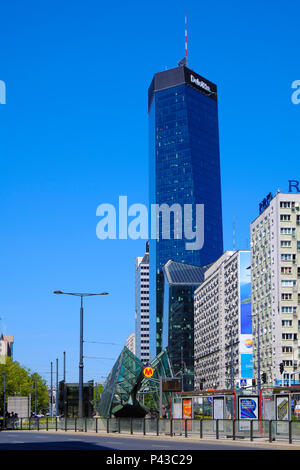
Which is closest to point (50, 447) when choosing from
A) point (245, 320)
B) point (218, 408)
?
point (218, 408)

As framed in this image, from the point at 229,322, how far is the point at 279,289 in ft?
110

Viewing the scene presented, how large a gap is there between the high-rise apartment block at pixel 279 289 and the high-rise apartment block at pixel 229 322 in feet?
25.3

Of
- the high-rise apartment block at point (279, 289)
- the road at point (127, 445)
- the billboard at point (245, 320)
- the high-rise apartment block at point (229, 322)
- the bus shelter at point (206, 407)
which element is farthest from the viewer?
the high-rise apartment block at point (229, 322)

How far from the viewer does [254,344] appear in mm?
154125

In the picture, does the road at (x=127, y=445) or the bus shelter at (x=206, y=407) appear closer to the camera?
the road at (x=127, y=445)

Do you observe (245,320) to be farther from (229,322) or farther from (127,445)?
(127,445)

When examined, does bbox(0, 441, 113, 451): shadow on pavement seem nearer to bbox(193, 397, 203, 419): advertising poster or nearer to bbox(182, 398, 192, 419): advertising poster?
bbox(193, 397, 203, 419): advertising poster

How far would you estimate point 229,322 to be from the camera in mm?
175250

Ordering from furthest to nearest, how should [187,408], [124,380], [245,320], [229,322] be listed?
[229,322] → [245,320] → [124,380] → [187,408]

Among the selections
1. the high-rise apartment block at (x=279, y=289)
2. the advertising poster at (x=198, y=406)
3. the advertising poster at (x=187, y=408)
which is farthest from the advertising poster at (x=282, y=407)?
the high-rise apartment block at (x=279, y=289)

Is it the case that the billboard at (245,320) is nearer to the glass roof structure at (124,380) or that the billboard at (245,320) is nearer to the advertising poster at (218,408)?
the glass roof structure at (124,380)

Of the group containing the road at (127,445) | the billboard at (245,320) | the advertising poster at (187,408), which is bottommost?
the road at (127,445)

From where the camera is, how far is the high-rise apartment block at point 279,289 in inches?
5536
